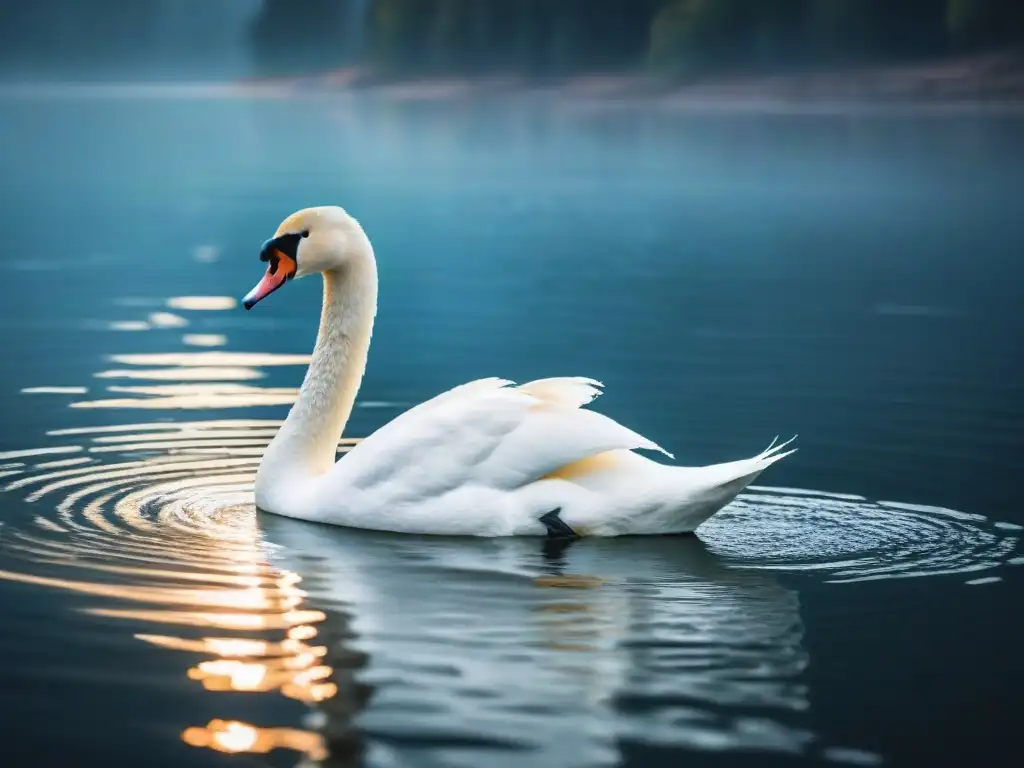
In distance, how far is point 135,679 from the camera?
6.79 m

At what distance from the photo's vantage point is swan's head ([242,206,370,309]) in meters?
9.77

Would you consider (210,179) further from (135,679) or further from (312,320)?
(135,679)

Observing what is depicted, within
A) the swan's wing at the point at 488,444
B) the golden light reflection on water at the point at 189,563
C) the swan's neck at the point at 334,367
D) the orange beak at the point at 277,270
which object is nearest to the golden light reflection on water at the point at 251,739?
the golden light reflection on water at the point at 189,563

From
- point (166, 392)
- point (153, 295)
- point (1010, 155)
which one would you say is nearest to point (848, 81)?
point (1010, 155)

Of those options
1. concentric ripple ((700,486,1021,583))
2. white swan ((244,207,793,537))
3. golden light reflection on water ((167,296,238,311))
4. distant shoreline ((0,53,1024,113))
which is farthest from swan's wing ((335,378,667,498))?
distant shoreline ((0,53,1024,113))

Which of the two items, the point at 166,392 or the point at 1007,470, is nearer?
the point at 1007,470

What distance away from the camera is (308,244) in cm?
977

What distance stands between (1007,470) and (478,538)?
3209 millimetres

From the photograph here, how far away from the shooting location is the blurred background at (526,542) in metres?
6.43

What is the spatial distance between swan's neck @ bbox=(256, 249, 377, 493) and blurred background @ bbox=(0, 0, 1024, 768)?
479mm

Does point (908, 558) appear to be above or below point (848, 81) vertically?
below

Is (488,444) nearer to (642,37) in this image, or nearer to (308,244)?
(308,244)

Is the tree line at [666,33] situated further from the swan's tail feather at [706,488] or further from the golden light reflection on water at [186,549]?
the swan's tail feather at [706,488]

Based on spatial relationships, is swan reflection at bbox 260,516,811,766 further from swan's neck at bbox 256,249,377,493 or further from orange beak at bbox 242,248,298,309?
orange beak at bbox 242,248,298,309
